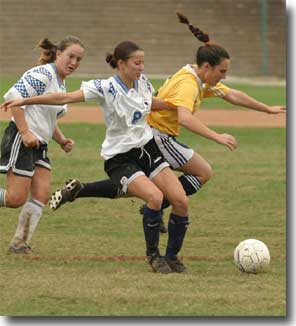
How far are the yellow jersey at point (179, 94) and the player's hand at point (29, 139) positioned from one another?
0.96m

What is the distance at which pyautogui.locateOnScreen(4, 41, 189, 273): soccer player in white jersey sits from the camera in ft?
24.7

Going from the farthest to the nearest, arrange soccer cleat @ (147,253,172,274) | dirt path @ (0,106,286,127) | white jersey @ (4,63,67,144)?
dirt path @ (0,106,286,127), white jersey @ (4,63,67,144), soccer cleat @ (147,253,172,274)

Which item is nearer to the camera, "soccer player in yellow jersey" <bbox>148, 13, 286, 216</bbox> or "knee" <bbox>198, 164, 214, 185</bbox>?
"soccer player in yellow jersey" <bbox>148, 13, 286, 216</bbox>

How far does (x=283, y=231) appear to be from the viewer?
31.6 ft

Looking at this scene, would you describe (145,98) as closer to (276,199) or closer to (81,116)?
(276,199)

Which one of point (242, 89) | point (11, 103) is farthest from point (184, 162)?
point (242, 89)

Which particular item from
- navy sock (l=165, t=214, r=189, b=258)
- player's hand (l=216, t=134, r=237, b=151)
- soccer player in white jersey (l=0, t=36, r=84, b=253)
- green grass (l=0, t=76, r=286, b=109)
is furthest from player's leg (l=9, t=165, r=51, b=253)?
green grass (l=0, t=76, r=286, b=109)

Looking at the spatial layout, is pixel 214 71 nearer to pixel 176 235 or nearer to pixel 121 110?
pixel 121 110

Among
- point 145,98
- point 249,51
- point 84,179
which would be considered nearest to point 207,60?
point 145,98

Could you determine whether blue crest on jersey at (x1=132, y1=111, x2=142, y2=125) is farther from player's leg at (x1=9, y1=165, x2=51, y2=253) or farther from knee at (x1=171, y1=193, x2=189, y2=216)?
player's leg at (x1=9, y1=165, x2=51, y2=253)

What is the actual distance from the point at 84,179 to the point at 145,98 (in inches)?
193

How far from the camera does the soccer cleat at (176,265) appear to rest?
7633 mm

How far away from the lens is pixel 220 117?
67.7 feet

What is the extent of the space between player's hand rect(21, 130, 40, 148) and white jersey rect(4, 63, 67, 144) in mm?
206
